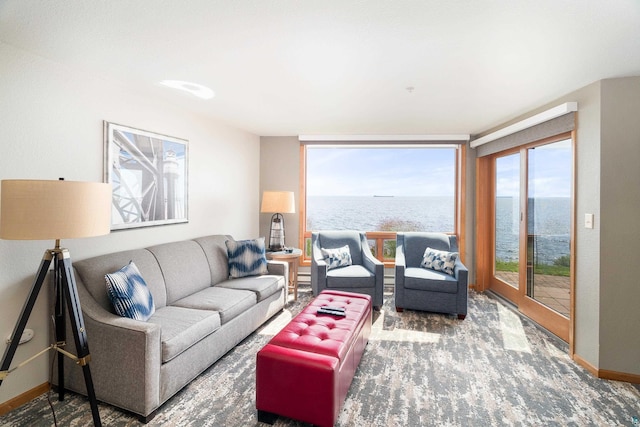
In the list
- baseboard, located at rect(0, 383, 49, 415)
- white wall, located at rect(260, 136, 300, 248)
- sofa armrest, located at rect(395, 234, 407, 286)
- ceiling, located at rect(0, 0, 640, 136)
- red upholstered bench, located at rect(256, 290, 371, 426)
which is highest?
ceiling, located at rect(0, 0, 640, 136)

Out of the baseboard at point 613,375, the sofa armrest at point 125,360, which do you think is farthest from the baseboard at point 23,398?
the baseboard at point 613,375

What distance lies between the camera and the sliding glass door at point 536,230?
9.87 ft

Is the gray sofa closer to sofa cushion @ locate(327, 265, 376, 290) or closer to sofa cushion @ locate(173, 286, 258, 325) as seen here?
sofa cushion @ locate(173, 286, 258, 325)

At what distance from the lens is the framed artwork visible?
8.60ft

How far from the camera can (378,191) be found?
5.03 meters

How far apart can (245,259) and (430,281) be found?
7.21 feet

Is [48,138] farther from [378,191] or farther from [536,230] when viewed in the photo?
[536,230]

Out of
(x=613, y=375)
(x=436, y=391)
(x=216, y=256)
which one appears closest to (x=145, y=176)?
(x=216, y=256)

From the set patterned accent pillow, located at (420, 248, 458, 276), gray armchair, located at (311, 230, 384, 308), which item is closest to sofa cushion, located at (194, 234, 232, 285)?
gray armchair, located at (311, 230, 384, 308)

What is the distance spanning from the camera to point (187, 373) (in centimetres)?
217

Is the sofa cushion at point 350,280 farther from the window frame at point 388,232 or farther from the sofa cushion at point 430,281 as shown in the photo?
the window frame at point 388,232

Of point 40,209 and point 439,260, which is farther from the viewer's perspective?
point 439,260

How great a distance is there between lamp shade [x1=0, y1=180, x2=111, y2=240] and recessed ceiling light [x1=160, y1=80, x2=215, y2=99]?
55.0 inches

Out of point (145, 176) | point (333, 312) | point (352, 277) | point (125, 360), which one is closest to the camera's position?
point (125, 360)
